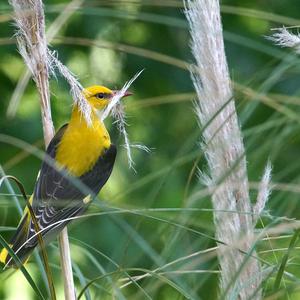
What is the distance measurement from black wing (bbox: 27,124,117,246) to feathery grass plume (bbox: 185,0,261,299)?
1.70 feet

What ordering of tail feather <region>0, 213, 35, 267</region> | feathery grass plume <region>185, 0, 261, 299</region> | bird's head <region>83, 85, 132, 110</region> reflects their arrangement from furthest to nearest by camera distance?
bird's head <region>83, 85, 132, 110</region> → tail feather <region>0, 213, 35, 267</region> → feathery grass plume <region>185, 0, 261, 299</region>

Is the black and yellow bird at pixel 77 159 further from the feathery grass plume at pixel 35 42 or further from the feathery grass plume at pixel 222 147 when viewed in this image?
the feathery grass plume at pixel 222 147

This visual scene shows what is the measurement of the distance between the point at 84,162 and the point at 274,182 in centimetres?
110

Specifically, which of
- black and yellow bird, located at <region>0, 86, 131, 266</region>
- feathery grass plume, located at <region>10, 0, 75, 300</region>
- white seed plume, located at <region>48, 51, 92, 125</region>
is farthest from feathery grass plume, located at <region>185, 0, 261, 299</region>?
black and yellow bird, located at <region>0, 86, 131, 266</region>

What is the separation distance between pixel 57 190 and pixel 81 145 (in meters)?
0.37

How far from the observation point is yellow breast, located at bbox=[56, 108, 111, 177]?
2.43 meters

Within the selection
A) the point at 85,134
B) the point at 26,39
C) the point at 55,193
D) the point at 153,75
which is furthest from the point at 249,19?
the point at 26,39

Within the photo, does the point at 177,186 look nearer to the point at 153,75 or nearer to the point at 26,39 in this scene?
the point at 153,75

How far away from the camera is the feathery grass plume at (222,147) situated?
129 cm

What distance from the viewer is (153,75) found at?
155 inches

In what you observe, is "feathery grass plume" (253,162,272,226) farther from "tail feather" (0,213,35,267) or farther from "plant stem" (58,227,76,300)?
"tail feather" (0,213,35,267)

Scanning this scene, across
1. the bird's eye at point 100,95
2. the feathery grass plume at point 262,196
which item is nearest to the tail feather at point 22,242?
the bird's eye at point 100,95

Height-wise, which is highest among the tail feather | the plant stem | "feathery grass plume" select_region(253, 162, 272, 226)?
"feathery grass plume" select_region(253, 162, 272, 226)

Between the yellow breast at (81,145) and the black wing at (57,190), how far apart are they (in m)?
0.02
